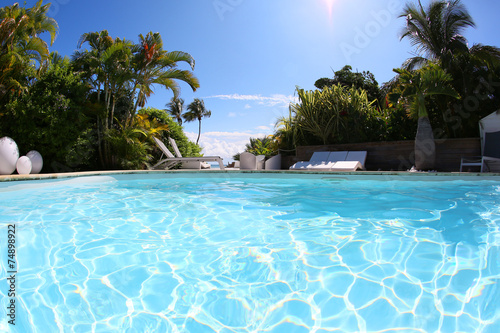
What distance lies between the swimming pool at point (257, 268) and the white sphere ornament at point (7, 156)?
4468 millimetres

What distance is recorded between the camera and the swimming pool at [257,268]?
57.7 inches

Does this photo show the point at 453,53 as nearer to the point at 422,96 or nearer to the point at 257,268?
the point at 422,96

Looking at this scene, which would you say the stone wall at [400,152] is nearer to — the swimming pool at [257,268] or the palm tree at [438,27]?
the palm tree at [438,27]

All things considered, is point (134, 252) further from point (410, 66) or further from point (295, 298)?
point (410, 66)

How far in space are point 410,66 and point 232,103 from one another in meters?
10.5

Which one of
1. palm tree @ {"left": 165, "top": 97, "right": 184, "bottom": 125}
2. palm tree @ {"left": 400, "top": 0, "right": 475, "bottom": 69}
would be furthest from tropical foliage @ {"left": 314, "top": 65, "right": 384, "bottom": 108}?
palm tree @ {"left": 165, "top": 97, "right": 184, "bottom": 125}

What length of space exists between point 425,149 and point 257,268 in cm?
797

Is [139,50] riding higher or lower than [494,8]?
lower

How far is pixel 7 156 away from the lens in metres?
7.35

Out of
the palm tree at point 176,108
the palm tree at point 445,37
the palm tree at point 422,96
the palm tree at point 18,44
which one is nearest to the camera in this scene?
the palm tree at point 422,96

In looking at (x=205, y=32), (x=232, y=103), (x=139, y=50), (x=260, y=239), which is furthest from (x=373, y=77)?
(x=260, y=239)

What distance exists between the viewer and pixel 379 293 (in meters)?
1.67

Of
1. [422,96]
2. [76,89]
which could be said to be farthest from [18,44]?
[422,96]

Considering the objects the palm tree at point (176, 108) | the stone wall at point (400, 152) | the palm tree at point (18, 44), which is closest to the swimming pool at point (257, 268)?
the stone wall at point (400, 152)
